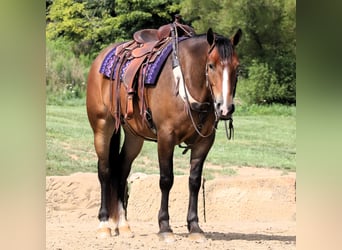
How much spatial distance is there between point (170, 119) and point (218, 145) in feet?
9.39

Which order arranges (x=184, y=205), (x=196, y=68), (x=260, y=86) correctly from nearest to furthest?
(x=196, y=68) → (x=184, y=205) → (x=260, y=86)

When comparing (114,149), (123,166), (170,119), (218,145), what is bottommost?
(218,145)

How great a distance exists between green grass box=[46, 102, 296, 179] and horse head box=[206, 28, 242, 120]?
2.70m

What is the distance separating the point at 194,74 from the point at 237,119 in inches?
115

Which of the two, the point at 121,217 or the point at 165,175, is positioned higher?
the point at 165,175

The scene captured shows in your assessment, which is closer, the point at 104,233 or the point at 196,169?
the point at 196,169

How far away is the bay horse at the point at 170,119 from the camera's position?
9.86ft

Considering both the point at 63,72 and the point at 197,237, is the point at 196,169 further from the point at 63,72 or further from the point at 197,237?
the point at 63,72

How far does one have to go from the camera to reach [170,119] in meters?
3.31

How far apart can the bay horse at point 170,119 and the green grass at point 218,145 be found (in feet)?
5.94

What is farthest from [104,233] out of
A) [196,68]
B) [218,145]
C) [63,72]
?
[218,145]

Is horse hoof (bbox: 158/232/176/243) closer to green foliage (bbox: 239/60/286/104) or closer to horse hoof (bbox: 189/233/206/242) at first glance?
horse hoof (bbox: 189/233/206/242)

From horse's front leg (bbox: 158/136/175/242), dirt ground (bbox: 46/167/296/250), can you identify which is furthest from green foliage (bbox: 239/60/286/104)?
horse's front leg (bbox: 158/136/175/242)
